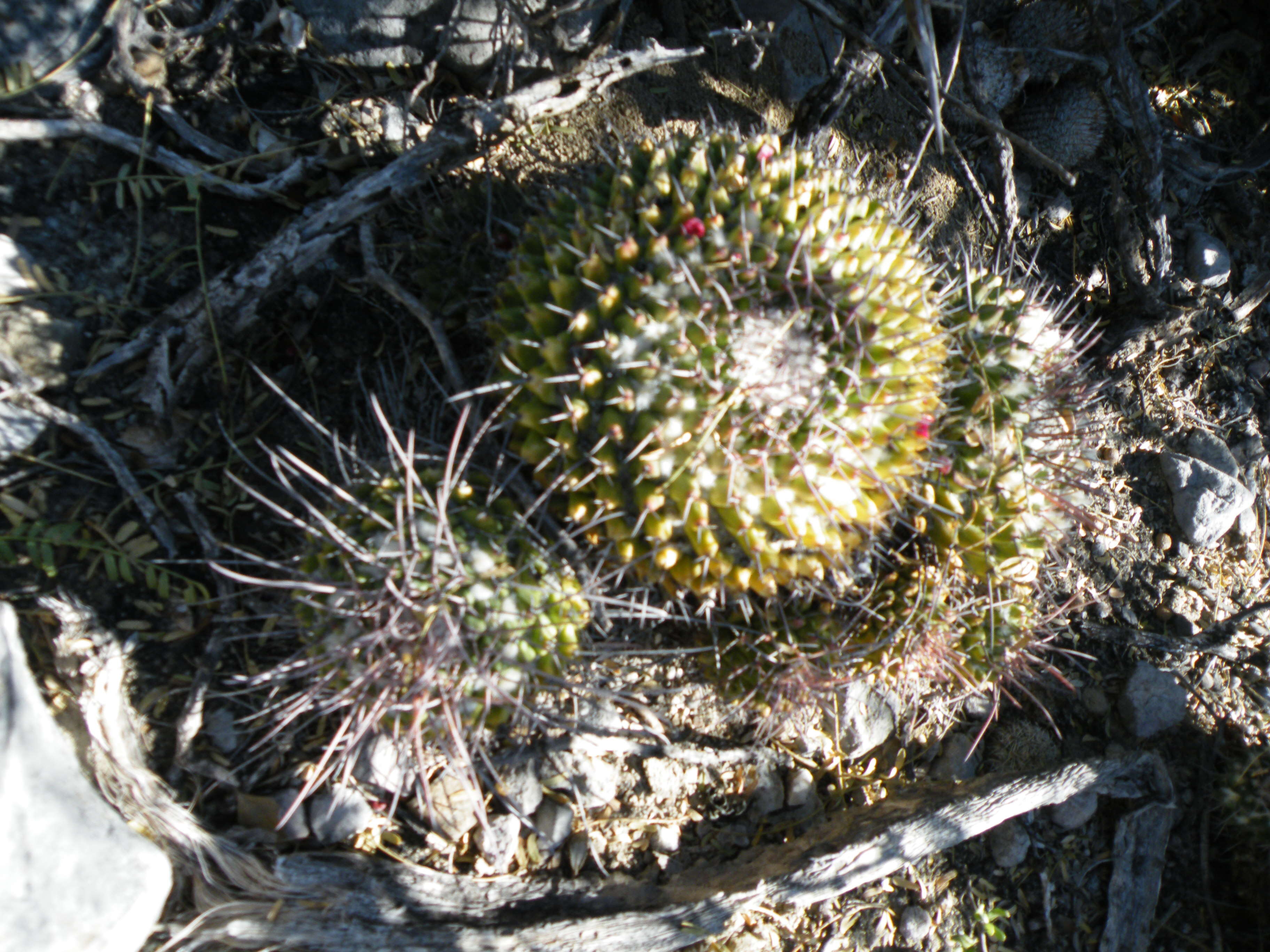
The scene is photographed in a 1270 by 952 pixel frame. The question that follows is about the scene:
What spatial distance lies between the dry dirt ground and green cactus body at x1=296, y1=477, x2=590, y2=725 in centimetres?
33

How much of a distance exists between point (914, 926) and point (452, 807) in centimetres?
145

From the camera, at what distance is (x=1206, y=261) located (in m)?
3.44

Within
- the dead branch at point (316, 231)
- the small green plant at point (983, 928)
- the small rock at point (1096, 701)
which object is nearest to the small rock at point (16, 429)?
the dead branch at point (316, 231)

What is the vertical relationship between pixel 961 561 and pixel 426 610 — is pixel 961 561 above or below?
above

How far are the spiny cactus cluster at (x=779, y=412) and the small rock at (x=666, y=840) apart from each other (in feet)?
2.10

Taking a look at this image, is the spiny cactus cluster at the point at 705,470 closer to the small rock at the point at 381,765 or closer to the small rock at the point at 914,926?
the small rock at the point at 381,765

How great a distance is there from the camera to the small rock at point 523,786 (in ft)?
Answer: 7.42

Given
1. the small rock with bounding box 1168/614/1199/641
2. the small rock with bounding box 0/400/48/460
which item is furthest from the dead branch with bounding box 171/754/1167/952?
the small rock with bounding box 0/400/48/460

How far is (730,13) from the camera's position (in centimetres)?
295

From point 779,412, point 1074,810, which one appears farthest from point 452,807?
point 1074,810

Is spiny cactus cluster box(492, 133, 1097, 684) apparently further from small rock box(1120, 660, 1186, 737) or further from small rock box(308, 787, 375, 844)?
small rock box(1120, 660, 1186, 737)

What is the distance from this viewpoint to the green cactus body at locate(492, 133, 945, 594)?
164cm

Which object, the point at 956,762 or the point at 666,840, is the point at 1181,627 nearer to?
the point at 956,762

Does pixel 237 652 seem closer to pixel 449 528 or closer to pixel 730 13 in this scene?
pixel 449 528
